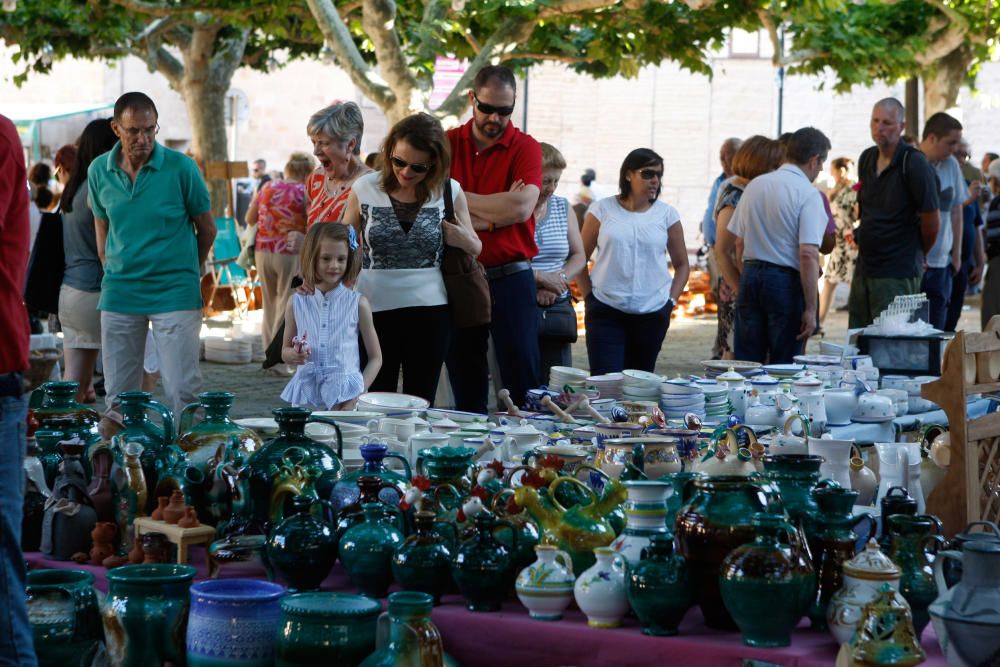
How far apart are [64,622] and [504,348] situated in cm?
277

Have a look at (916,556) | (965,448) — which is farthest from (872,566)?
(965,448)

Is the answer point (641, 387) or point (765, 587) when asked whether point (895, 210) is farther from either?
point (765, 587)

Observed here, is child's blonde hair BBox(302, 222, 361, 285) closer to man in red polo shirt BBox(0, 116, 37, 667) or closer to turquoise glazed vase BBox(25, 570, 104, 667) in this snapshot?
turquoise glazed vase BBox(25, 570, 104, 667)

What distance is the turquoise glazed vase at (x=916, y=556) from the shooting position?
2457mm

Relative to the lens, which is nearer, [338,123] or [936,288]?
[338,123]

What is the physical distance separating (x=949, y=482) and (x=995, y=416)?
0.25 m

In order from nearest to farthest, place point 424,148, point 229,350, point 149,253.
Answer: point 424,148
point 149,253
point 229,350

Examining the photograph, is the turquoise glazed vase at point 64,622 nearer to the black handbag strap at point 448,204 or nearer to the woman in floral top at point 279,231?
the black handbag strap at point 448,204

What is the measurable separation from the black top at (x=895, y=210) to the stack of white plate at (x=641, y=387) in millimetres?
2921

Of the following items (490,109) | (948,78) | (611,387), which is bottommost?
(611,387)

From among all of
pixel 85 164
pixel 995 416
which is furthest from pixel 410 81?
pixel 995 416

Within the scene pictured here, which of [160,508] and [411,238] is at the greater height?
[411,238]

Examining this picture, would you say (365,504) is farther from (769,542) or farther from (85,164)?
(85,164)

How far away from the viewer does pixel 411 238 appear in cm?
467
